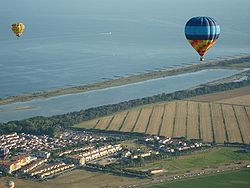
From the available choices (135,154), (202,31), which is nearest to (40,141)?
(135,154)

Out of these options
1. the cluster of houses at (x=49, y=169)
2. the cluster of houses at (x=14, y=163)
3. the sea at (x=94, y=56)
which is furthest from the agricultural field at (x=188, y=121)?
the cluster of houses at (x=14, y=163)

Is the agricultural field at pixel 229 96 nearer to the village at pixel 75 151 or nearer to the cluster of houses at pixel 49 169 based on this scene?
the village at pixel 75 151

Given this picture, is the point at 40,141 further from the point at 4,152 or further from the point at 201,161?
the point at 201,161

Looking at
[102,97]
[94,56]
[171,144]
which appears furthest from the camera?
[94,56]

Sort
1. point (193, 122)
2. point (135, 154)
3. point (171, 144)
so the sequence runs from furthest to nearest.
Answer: point (193, 122) < point (171, 144) < point (135, 154)

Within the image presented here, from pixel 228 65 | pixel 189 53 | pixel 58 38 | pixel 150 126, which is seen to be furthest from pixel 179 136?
pixel 58 38

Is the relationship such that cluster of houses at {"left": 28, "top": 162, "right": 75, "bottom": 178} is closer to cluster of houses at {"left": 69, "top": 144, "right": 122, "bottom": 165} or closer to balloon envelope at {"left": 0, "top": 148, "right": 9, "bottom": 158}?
cluster of houses at {"left": 69, "top": 144, "right": 122, "bottom": 165}

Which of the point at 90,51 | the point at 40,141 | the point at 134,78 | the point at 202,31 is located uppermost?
the point at 202,31

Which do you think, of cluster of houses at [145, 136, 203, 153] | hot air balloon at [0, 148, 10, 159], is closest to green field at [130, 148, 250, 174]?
cluster of houses at [145, 136, 203, 153]
